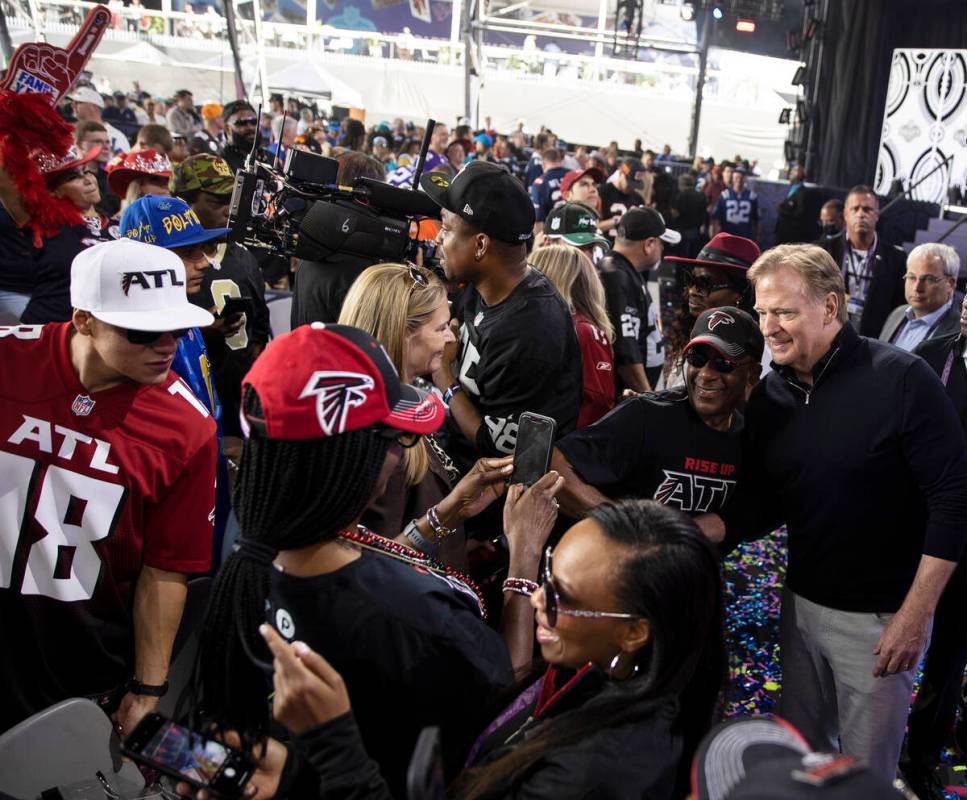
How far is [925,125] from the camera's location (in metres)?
12.7

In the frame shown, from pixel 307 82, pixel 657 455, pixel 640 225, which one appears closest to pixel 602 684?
pixel 657 455

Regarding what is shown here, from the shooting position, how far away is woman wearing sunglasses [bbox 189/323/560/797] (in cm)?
142

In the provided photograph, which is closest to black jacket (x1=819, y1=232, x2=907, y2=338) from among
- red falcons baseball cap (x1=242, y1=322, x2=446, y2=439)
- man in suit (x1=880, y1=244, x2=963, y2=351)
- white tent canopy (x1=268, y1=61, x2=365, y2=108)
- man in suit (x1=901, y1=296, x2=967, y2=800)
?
man in suit (x1=880, y1=244, x2=963, y2=351)

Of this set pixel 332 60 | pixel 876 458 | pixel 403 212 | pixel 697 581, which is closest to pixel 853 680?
pixel 876 458

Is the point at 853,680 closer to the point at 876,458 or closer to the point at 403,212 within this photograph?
the point at 876,458

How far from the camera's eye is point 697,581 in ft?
4.72

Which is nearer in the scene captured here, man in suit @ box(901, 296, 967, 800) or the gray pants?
the gray pants

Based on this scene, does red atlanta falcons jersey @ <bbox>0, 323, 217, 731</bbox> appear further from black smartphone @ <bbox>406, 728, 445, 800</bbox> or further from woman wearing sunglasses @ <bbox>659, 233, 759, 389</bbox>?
woman wearing sunglasses @ <bbox>659, 233, 759, 389</bbox>

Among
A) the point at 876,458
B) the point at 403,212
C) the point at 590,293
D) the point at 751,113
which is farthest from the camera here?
the point at 751,113

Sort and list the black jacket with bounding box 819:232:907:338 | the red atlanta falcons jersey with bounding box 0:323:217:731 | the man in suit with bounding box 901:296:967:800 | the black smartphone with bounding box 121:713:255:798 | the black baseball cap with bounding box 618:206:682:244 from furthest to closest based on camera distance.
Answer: the black jacket with bounding box 819:232:907:338 → the black baseball cap with bounding box 618:206:682:244 → the man in suit with bounding box 901:296:967:800 → the red atlanta falcons jersey with bounding box 0:323:217:731 → the black smartphone with bounding box 121:713:255:798

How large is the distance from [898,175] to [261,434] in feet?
46.2

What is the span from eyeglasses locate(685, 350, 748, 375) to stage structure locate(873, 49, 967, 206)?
10967 mm

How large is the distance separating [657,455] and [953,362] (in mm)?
1734

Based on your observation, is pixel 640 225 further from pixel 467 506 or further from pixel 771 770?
pixel 771 770
